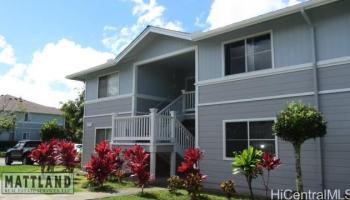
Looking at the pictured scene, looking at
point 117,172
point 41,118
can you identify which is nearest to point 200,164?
point 117,172

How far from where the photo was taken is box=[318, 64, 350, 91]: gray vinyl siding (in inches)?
384

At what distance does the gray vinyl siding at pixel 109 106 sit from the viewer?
17344 mm

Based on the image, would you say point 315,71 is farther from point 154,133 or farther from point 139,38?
point 139,38

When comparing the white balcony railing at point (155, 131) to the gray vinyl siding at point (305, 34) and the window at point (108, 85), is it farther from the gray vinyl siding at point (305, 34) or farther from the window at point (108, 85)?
the window at point (108, 85)

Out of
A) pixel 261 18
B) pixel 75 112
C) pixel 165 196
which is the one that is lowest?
pixel 165 196

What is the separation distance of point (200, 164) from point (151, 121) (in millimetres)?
2672

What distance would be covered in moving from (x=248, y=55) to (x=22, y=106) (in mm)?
43371

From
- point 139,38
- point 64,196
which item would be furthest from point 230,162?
point 139,38

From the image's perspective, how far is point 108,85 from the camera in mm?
19047

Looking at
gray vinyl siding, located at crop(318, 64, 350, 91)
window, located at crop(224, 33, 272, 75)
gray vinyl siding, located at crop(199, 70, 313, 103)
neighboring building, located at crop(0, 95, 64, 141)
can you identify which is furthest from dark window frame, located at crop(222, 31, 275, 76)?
neighboring building, located at crop(0, 95, 64, 141)

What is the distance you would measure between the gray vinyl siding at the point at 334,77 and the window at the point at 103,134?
11730 millimetres

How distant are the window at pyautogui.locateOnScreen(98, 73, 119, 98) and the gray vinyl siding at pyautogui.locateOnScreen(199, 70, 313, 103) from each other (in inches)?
260

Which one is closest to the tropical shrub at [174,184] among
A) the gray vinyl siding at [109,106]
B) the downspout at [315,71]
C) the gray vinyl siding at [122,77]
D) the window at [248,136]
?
the window at [248,136]

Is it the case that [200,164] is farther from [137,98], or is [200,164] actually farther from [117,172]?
[137,98]
